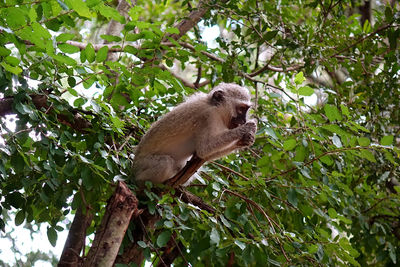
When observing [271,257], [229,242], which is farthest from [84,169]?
[271,257]

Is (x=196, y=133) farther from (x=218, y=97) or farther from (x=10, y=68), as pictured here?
(x=10, y=68)

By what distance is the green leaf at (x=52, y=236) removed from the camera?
147 inches

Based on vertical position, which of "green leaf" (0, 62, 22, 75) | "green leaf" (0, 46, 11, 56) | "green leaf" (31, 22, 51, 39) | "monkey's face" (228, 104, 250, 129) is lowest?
"monkey's face" (228, 104, 250, 129)

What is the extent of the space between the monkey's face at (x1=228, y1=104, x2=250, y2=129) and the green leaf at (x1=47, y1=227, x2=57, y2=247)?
75.8 inches

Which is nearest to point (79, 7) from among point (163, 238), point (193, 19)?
point (163, 238)

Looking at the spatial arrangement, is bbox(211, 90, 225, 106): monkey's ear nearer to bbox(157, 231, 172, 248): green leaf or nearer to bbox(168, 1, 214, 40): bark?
bbox(157, 231, 172, 248): green leaf

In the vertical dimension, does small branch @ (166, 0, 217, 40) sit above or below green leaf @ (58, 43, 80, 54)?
Result: below

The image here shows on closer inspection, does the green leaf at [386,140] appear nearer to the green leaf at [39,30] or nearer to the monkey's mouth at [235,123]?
the monkey's mouth at [235,123]

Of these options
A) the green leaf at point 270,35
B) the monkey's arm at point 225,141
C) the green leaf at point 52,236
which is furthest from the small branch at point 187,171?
the green leaf at point 270,35

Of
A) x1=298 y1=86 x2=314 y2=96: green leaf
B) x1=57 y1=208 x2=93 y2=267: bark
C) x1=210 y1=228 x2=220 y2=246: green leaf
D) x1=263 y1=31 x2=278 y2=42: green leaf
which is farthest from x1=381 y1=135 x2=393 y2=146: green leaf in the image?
x1=57 y1=208 x2=93 y2=267: bark

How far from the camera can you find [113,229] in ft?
10.9

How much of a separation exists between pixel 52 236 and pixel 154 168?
42.2 inches

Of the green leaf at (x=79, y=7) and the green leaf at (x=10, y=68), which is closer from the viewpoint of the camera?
the green leaf at (x=79, y=7)

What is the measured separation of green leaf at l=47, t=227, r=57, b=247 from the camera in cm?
374
